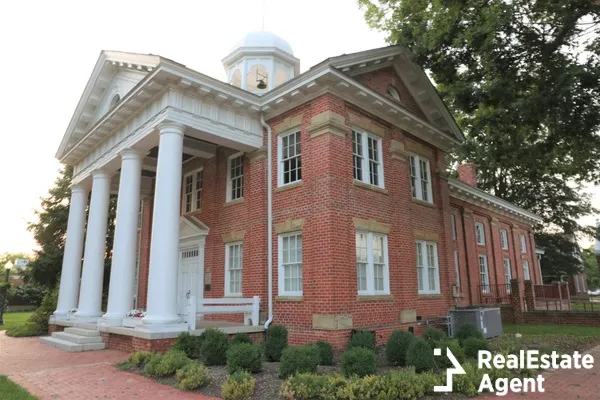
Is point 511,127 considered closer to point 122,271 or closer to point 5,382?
point 122,271

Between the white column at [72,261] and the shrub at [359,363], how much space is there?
530 inches

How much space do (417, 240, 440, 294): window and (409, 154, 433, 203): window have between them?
6.16 ft

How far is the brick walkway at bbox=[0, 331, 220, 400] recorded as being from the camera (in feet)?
24.3

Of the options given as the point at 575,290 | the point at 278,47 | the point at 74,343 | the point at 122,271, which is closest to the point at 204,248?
the point at 122,271

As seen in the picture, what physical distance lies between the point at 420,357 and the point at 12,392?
25.0 feet

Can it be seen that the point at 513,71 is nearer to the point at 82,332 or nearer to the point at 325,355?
the point at 325,355

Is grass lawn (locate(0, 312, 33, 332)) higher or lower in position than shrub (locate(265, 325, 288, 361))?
lower

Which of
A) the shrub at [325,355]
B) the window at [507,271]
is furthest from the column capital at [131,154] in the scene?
the window at [507,271]

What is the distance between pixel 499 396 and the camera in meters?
6.93

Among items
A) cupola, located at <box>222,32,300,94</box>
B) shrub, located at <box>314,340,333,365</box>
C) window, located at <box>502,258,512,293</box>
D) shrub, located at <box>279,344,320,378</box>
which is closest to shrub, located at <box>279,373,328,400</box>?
shrub, located at <box>279,344,320,378</box>

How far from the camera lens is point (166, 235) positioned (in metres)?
11.4

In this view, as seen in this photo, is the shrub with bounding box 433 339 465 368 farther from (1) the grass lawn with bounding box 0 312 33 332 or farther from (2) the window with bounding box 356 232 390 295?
(1) the grass lawn with bounding box 0 312 33 332

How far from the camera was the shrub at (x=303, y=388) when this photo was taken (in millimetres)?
6695

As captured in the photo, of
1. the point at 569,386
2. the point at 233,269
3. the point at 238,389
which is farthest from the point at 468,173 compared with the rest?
the point at 238,389
